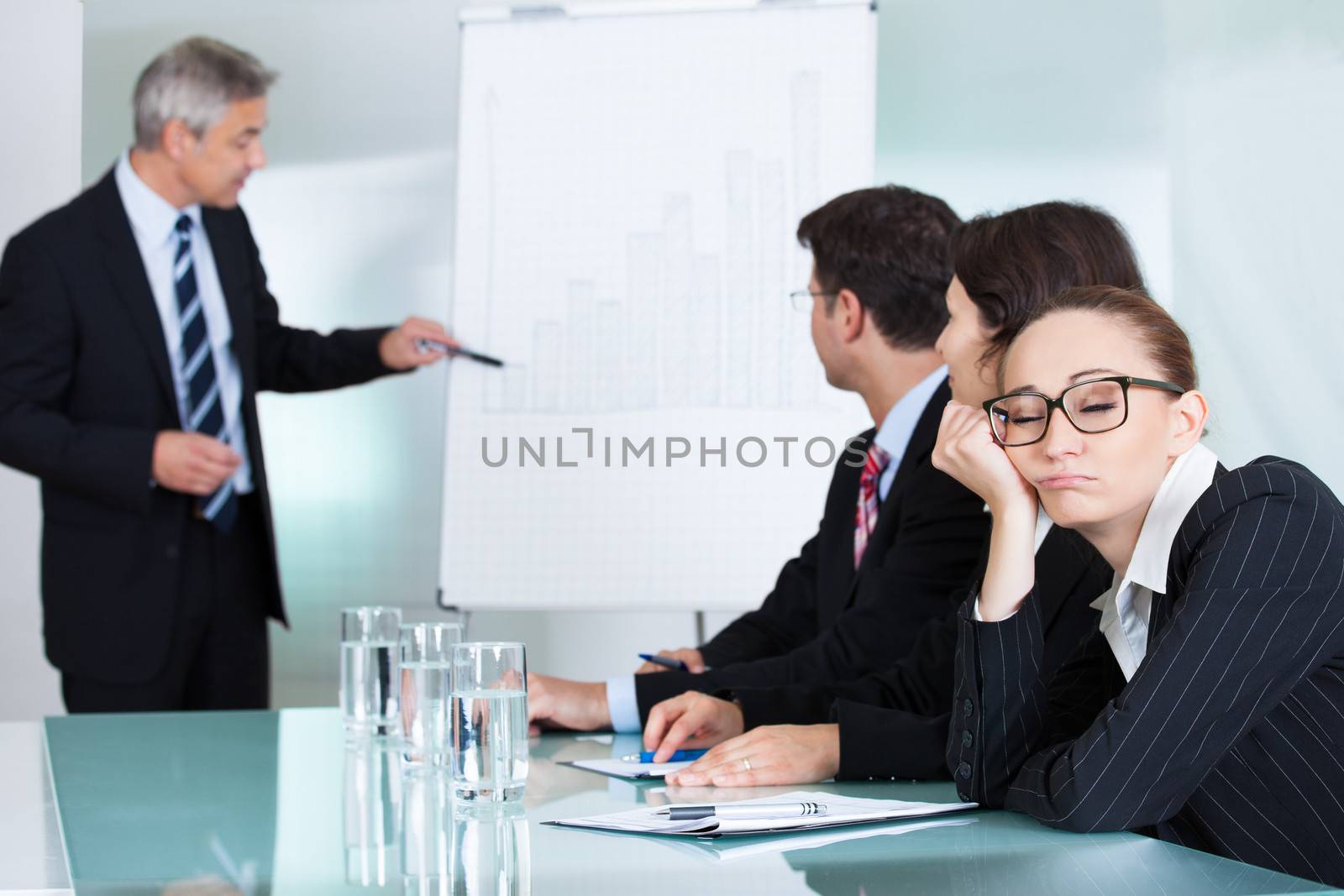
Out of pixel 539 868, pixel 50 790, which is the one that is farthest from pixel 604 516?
pixel 539 868

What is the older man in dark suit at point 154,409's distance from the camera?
2697mm

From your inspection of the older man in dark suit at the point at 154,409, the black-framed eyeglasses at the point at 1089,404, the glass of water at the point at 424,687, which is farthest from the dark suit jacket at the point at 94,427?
the black-framed eyeglasses at the point at 1089,404

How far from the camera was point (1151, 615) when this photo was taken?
114 centimetres

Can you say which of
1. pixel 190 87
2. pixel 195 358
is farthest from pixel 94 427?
pixel 190 87

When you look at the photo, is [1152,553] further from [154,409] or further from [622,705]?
[154,409]

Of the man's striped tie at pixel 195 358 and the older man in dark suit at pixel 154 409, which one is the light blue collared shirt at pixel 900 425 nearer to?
the older man in dark suit at pixel 154 409

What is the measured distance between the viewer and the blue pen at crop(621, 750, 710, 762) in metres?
1.42

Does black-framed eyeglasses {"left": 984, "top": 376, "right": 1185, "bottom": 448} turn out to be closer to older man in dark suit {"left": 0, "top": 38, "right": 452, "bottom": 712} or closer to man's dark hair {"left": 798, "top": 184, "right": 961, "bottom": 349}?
man's dark hair {"left": 798, "top": 184, "right": 961, "bottom": 349}

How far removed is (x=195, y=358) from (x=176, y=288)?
153mm

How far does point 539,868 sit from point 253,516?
2.18 meters

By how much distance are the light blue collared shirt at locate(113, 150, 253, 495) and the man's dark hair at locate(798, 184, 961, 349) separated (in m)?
1.41

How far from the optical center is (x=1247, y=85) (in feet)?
12.2

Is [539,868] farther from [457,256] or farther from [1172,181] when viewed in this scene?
[1172,181]

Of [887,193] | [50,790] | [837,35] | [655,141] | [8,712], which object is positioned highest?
[837,35]
